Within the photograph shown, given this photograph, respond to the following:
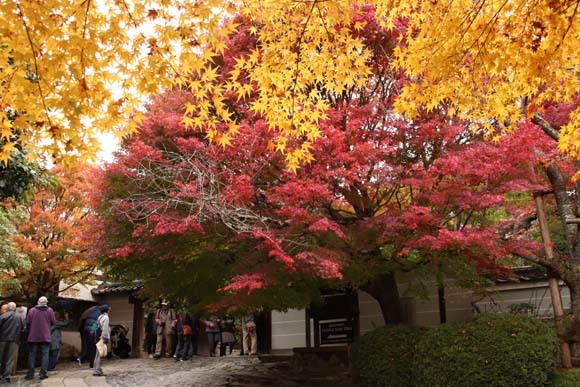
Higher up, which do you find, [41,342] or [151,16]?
[151,16]

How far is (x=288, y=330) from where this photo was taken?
51.9ft

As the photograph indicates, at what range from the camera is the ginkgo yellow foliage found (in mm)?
4199

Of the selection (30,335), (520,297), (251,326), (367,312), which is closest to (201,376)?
(30,335)

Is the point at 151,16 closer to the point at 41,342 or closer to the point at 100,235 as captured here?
the point at 100,235

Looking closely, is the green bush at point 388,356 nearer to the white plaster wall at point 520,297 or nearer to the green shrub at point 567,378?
the green shrub at point 567,378

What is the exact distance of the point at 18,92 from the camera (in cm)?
429

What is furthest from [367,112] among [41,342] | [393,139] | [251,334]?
[251,334]

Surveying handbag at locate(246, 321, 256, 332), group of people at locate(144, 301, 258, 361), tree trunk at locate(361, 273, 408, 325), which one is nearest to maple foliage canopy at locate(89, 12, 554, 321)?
tree trunk at locate(361, 273, 408, 325)

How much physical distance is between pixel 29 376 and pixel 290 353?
7369 mm

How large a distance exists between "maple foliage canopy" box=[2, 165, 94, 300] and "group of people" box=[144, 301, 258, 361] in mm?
3073

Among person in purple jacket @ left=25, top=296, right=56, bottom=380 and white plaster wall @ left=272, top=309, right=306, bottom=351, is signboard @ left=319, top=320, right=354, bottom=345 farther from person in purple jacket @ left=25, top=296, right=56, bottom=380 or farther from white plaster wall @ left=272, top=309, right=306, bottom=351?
person in purple jacket @ left=25, top=296, right=56, bottom=380

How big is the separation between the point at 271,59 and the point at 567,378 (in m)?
6.50

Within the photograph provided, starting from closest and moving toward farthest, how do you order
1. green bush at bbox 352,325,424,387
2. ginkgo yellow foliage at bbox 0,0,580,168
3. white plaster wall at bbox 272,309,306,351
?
ginkgo yellow foliage at bbox 0,0,580,168 → green bush at bbox 352,325,424,387 → white plaster wall at bbox 272,309,306,351

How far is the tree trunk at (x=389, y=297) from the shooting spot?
10.6m
